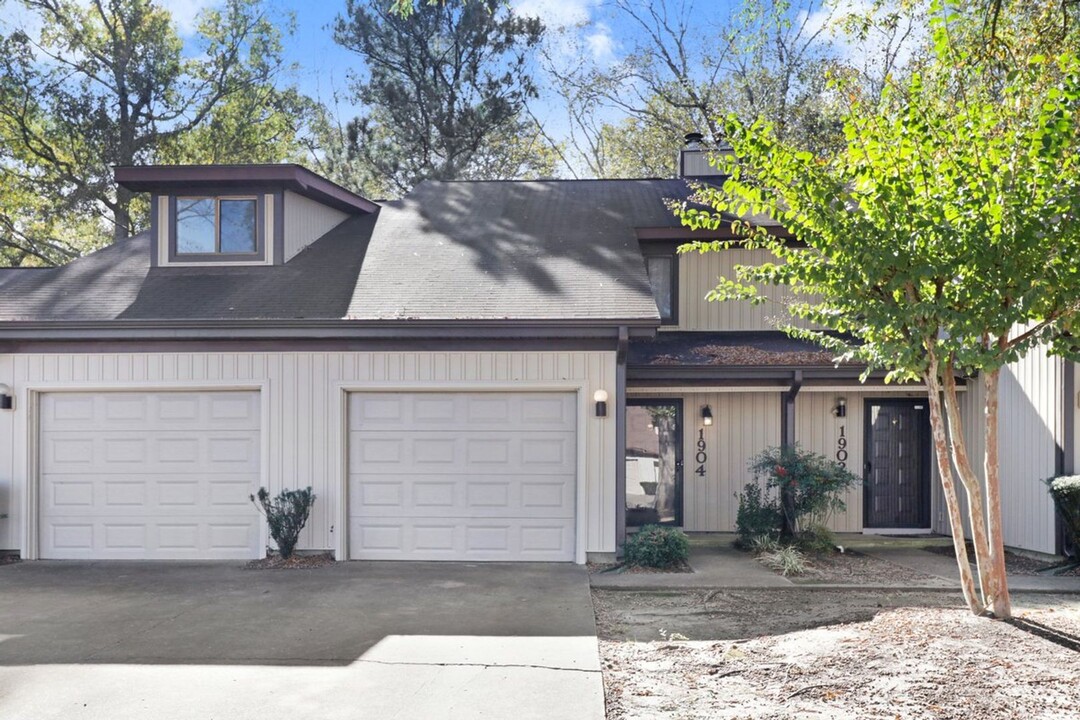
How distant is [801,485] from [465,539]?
12.3 ft

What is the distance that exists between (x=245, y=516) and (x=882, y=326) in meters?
7.00

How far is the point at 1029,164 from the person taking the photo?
5.68 metres

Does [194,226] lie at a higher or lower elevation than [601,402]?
higher

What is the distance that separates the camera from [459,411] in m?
9.39

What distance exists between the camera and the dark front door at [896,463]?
36.7ft

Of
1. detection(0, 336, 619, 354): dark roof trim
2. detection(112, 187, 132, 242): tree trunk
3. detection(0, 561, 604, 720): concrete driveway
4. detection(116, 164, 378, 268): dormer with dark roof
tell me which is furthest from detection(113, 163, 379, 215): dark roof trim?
detection(112, 187, 132, 242): tree trunk

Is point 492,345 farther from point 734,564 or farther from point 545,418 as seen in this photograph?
point 734,564

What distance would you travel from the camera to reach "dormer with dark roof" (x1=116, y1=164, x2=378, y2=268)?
10.7m

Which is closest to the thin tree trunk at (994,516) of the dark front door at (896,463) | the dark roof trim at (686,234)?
the dark front door at (896,463)

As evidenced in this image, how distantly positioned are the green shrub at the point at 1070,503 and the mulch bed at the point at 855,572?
5.41ft

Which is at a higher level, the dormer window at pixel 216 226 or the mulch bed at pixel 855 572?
the dormer window at pixel 216 226

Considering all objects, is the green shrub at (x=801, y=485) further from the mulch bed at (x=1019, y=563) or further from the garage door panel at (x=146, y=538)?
the garage door panel at (x=146, y=538)

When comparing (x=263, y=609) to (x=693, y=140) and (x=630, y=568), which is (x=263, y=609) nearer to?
(x=630, y=568)

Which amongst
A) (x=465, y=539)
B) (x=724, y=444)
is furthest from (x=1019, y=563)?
(x=465, y=539)
